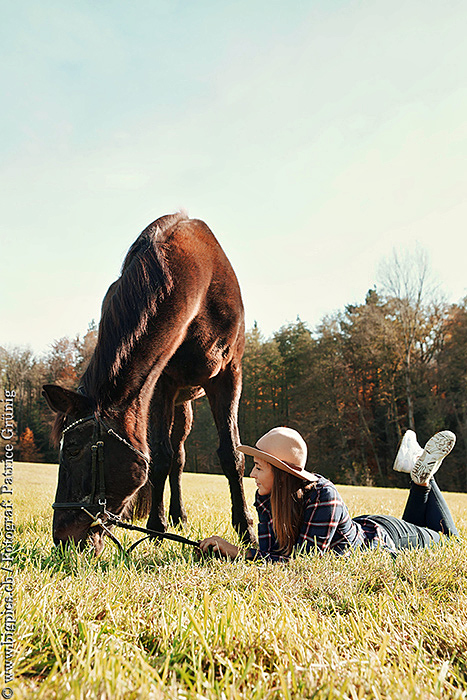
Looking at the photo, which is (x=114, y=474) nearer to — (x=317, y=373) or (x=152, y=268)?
(x=152, y=268)

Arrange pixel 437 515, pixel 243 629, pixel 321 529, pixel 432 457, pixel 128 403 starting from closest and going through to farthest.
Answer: pixel 243 629 < pixel 321 529 < pixel 128 403 < pixel 432 457 < pixel 437 515

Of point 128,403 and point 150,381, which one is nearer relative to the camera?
point 128,403

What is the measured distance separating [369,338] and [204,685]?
29.1 meters

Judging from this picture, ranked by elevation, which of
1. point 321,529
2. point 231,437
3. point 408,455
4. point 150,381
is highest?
point 150,381

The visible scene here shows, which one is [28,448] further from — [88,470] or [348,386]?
[88,470]

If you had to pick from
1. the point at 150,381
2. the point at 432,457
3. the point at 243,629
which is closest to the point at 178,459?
the point at 150,381

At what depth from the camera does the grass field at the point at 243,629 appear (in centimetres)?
136

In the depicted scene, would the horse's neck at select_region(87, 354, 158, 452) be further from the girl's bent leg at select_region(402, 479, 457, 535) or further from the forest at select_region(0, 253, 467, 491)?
the forest at select_region(0, 253, 467, 491)

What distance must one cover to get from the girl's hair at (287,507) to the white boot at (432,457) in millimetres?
1521

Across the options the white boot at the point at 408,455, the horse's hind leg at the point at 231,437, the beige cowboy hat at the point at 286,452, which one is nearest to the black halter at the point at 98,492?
the beige cowboy hat at the point at 286,452

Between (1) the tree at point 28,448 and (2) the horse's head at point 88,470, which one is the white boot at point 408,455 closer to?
(2) the horse's head at point 88,470

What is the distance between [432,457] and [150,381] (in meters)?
2.46

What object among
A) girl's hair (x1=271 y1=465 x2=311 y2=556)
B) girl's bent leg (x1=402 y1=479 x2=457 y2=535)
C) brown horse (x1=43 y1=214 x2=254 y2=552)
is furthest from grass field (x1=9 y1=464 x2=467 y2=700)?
girl's bent leg (x1=402 y1=479 x2=457 y2=535)

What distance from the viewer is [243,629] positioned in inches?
65.7
